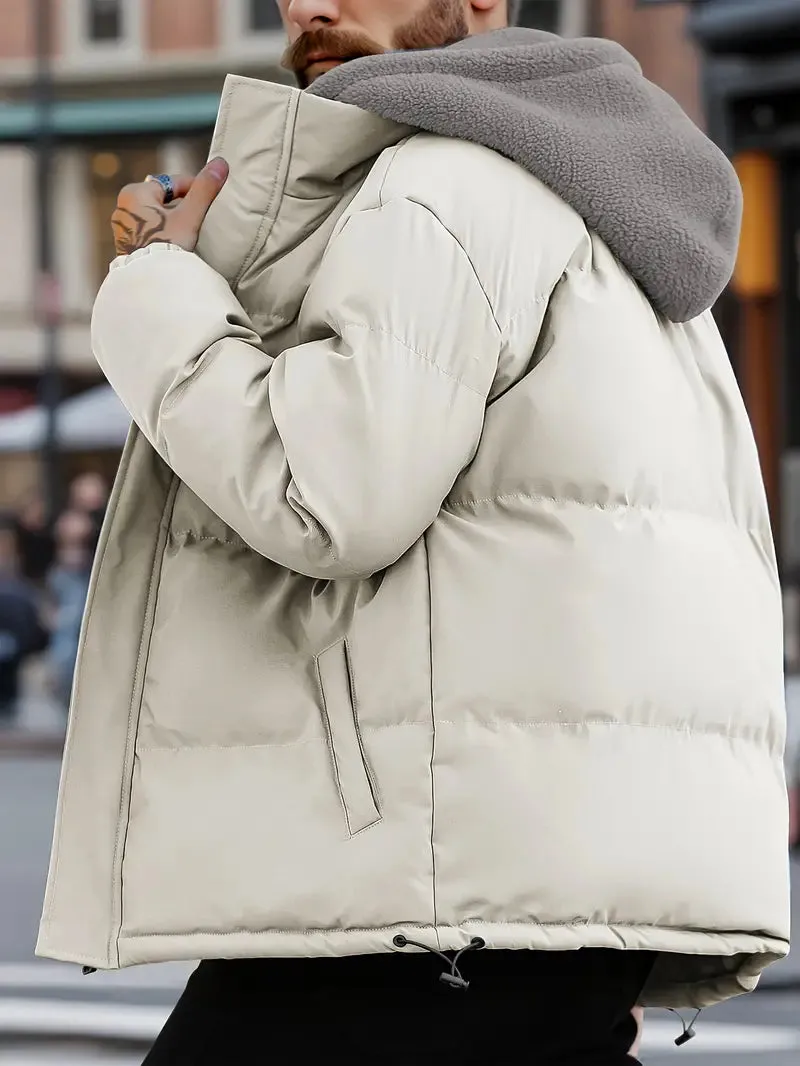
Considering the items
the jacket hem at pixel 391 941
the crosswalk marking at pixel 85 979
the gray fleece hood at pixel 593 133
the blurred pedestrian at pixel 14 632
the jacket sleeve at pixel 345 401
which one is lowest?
the blurred pedestrian at pixel 14 632

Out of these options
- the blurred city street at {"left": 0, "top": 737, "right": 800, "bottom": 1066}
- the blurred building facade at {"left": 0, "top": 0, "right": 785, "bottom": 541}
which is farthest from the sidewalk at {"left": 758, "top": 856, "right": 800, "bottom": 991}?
the blurred building facade at {"left": 0, "top": 0, "right": 785, "bottom": 541}

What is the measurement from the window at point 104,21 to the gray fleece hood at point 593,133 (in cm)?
1339

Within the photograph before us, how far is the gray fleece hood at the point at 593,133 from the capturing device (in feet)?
4.81

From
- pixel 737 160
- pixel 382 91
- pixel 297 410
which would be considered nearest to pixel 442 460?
pixel 297 410

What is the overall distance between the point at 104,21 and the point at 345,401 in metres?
13.8

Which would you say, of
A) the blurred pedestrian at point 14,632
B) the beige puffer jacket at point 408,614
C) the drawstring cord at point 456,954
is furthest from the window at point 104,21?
the drawstring cord at point 456,954

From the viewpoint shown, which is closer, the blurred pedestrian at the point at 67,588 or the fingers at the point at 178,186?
the fingers at the point at 178,186

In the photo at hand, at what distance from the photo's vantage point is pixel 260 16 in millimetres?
13930

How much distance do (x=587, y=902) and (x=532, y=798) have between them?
9cm

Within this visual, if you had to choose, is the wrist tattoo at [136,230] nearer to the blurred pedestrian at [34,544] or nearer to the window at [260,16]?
the blurred pedestrian at [34,544]

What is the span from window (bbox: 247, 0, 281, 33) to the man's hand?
12788 millimetres

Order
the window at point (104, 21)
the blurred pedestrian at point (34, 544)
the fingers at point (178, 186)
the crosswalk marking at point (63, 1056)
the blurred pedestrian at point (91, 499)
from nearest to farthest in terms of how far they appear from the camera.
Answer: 1. the fingers at point (178, 186)
2. the crosswalk marking at point (63, 1056)
3. the blurred pedestrian at point (91, 499)
4. the blurred pedestrian at point (34, 544)
5. the window at point (104, 21)

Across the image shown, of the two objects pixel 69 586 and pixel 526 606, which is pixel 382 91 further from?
pixel 69 586

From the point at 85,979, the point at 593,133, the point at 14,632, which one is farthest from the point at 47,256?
the point at 593,133
